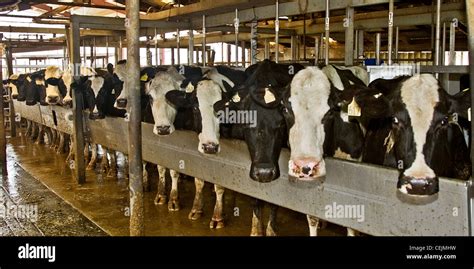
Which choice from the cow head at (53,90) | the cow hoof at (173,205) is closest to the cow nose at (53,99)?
the cow head at (53,90)

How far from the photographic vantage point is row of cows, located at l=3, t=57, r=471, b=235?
11.8 ft

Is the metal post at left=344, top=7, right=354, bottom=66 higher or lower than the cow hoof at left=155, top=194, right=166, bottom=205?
higher

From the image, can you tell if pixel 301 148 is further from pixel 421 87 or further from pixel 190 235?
pixel 190 235

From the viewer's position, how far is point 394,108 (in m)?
3.77

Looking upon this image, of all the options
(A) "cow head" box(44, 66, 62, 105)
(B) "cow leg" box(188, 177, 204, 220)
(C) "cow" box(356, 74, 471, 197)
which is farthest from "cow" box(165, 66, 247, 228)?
(A) "cow head" box(44, 66, 62, 105)

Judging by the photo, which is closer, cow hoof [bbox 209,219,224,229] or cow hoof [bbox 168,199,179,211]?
cow hoof [bbox 209,219,224,229]

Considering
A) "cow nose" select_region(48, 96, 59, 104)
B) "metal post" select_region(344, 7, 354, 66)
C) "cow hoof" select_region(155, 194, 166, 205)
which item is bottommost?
"cow hoof" select_region(155, 194, 166, 205)

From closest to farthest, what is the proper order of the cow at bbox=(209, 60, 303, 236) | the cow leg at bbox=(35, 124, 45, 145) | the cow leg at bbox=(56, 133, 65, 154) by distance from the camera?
the cow at bbox=(209, 60, 303, 236) → the cow leg at bbox=(56, 133, 65, 154) → the cow leg at bbox=(35, 124, 45, 145)

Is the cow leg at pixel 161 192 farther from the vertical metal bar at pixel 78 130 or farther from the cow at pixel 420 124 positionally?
the cow at pixel 420 124

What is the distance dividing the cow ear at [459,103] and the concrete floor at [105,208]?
2.38 metres

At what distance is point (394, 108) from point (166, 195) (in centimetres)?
421

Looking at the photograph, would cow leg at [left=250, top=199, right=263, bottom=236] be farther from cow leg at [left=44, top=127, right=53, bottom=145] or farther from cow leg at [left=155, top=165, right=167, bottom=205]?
cow leg at [left=44, top=127, right=53, bottom=145]
